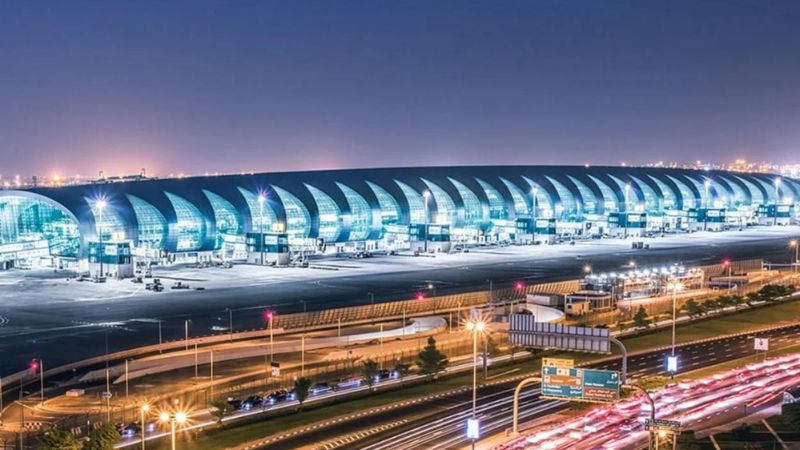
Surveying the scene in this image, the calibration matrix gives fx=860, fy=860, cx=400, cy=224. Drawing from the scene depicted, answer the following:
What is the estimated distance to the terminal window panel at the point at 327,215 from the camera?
141375 mm

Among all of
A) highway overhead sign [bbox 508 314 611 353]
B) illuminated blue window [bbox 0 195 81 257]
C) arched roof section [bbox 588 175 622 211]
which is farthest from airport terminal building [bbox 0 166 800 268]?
highway overhead sign [bbox 508 314 611 353]

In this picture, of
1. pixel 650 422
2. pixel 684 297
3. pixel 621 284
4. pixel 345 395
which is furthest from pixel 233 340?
pixel 684 297

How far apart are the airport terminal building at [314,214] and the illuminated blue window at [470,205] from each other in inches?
9.3

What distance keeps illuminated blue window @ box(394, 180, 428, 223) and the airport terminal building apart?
0.22m

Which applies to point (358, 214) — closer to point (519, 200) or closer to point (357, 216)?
point (357, 216)

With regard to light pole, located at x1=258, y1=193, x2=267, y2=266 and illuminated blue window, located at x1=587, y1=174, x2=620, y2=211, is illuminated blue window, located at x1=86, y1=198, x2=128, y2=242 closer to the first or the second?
light pole, located at x1=258, y1=193, x2=267, y2=266

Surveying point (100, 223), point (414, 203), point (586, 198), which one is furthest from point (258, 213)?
point (586, 198)

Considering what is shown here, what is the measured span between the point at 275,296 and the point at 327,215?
56374 mm

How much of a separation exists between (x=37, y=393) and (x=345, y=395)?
16.8 meters

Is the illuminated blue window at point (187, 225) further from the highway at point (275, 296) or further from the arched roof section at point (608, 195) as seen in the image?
the arched roof section at point (608, 195)

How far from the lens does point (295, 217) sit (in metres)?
139

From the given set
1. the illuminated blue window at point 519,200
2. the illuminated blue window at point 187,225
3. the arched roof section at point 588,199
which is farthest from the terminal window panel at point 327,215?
the arched roof section at point 588,199

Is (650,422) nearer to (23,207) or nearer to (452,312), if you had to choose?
(452,312)

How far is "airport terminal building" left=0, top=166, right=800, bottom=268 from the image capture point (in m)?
117
